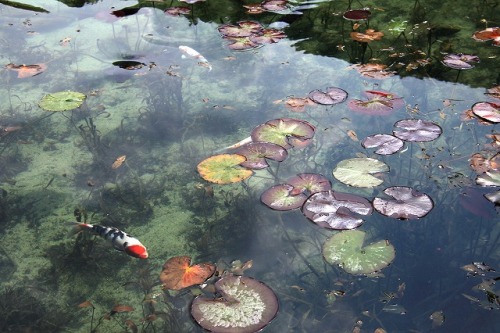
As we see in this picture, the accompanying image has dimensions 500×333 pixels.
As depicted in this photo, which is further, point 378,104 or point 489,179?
point 378,104

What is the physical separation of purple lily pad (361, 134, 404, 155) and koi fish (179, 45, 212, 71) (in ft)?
4.26

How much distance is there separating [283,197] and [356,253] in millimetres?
433

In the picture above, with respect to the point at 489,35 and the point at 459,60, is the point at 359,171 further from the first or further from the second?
the point at 489,35

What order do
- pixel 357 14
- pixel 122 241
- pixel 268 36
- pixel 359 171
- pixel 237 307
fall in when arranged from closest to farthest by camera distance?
pixel 237 307 → pixel 122 241 → pixel 359 171 → pixel 268 36 → pixel 357 14

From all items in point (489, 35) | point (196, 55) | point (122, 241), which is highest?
point (489, 35)

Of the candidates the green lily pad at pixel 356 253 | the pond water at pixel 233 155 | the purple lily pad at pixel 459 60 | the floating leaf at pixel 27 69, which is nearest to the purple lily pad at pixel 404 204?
the pond water at pixel 233 155

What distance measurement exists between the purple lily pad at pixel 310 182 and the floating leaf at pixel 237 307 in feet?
1.88

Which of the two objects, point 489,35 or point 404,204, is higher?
point 489,35

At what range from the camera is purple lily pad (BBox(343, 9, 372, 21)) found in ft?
12.9

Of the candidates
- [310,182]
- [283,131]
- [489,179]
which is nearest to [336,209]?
[310,182]

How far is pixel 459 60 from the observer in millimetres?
3275

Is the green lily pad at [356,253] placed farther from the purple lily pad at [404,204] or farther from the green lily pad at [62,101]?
the green lily pad at [62,101]

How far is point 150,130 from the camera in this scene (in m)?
2.81

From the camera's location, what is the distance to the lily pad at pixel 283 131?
8.39 feet
